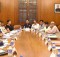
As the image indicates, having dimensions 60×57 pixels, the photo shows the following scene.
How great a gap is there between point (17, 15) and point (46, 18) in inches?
67.3

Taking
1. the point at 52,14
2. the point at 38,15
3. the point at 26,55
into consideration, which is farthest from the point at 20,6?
the point at 26,55

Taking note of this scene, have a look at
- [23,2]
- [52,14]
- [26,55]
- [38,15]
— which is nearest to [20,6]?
[23,2]

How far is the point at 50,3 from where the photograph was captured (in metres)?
9.97

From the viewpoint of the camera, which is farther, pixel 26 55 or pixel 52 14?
pixel 52 14

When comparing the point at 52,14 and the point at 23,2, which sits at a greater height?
the point at 23,2

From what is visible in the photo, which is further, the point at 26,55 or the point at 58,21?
the point at 58,21

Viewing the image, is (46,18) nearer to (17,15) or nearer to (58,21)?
(58,21)

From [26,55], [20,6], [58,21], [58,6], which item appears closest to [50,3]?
[58,6]

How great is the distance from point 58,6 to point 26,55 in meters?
8.00

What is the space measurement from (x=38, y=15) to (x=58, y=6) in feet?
4.21

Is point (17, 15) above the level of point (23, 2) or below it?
below

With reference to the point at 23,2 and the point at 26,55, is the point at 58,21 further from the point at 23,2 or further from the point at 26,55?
the point at 26,55

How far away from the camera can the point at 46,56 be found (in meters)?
2.21

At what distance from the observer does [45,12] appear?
32.6 ft
